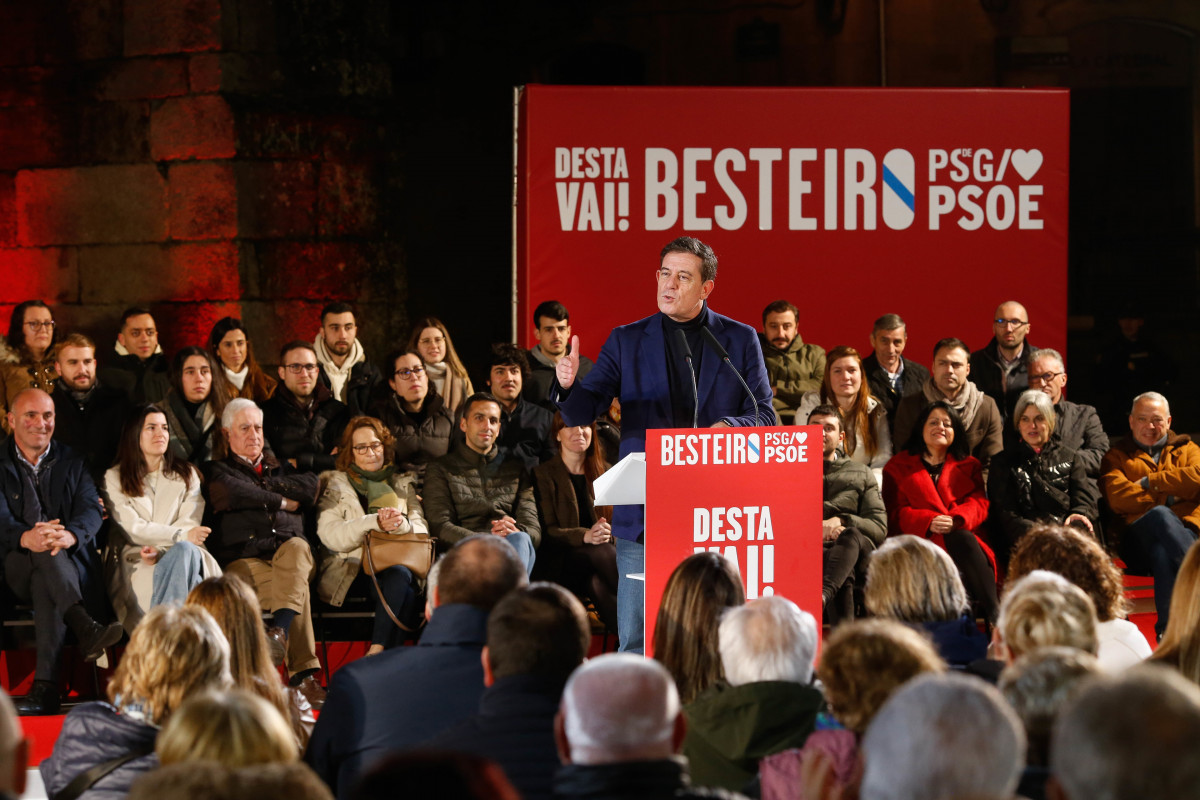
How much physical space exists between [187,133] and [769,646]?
248 inches

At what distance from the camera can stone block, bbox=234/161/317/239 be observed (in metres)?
8.13

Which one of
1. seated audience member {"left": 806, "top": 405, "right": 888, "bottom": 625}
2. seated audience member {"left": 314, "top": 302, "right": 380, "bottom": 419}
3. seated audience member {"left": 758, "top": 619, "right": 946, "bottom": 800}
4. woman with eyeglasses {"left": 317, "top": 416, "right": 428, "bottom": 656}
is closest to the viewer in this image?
seated audience member {"left": 758, "top": 619, "right": 946, "bottom": 800}

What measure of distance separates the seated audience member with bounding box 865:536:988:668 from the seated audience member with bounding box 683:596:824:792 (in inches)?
23.0

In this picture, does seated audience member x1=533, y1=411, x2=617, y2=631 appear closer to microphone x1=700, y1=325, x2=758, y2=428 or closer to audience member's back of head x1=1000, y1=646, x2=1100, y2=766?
microphone x1=700, y1=325, x2=758, y2=428

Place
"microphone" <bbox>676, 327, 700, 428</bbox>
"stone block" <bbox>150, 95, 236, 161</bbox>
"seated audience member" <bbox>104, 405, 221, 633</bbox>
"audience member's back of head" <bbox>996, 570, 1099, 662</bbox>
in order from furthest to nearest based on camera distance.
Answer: "stone block" <bbox>150, 95, 236, 161</bbox>
"seated audience member" <bbox>104, 405, 221, 633</bbox>
"microphone" <bbox>676, 327, 700, 428</bbox>
"audience member's back of head" <bbox>996, 570, 1099, 662</bbox>

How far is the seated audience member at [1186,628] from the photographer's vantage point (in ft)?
9.83

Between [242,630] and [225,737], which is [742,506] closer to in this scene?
[242,630]

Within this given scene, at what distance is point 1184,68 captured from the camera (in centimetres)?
1040

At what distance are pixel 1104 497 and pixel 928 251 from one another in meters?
2.01

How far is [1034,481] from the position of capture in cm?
629

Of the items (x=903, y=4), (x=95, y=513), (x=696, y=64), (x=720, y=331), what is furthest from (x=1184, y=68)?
(x=95, y=513)

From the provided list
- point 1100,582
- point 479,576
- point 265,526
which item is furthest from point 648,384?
point 265,526

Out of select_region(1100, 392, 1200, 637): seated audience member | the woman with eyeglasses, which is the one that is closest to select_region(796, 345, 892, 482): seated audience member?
select_region(1100, 392, 1200, 637): seated audience member

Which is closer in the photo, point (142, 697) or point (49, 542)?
point (142, 697)
